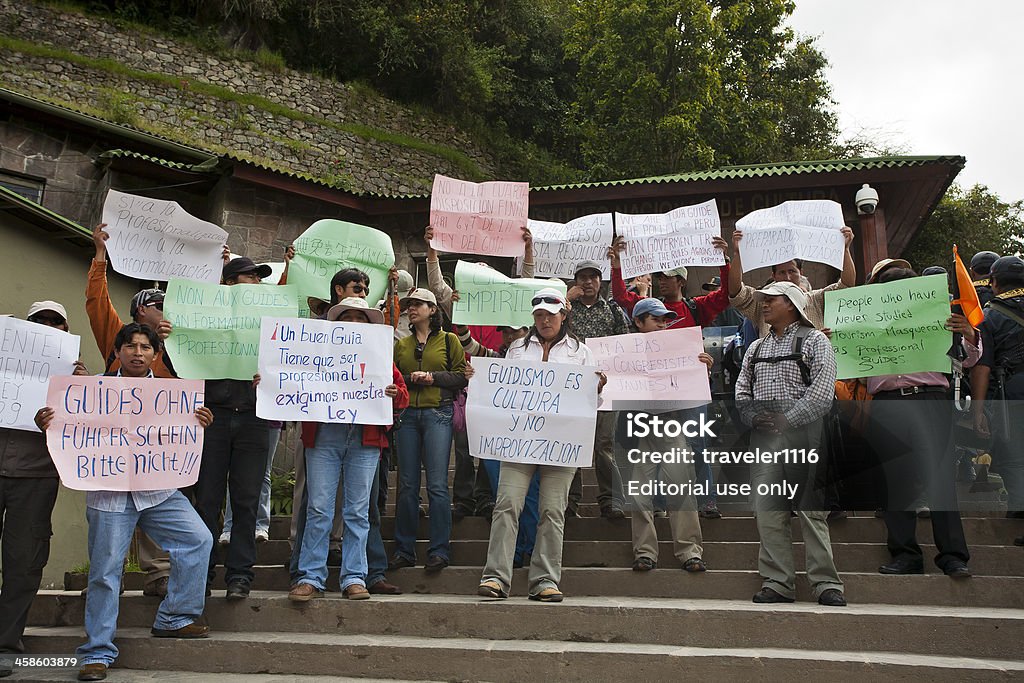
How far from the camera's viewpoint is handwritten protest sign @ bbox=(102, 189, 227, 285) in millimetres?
6156

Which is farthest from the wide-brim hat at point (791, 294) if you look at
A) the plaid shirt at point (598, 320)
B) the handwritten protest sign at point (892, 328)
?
the plaid shirt at point (598, 320)

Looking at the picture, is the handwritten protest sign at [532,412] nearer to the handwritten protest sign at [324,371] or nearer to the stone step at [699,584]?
the handwritten protest sign at [324,371]

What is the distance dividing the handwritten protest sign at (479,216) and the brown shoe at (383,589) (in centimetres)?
297

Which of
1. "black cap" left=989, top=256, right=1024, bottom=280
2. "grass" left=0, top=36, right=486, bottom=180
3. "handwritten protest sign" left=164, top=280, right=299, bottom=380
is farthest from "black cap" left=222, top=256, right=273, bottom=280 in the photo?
"grass" left=0, top=36, right=486, bottom=180

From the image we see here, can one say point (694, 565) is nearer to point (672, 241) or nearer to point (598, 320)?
point (598, 320)

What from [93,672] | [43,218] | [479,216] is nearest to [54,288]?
[43,218]

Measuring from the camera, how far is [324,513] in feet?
16.7

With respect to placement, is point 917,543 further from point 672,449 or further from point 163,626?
point 163,626

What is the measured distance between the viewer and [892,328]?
5387mm

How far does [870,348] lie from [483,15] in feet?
75.9

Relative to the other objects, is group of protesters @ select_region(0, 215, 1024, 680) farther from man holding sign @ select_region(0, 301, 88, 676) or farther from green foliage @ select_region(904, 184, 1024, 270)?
green foliage @ select_region(904, 184, 1024, 270)

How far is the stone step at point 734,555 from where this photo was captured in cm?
532

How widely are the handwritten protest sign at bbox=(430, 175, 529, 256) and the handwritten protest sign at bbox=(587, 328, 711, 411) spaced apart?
5.75 ft

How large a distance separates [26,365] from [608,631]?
3.81 meters
